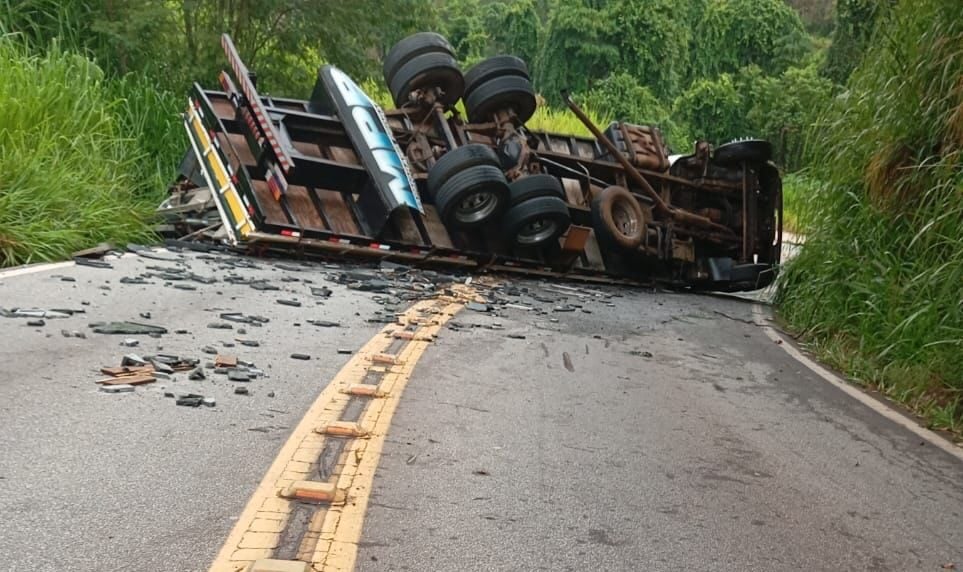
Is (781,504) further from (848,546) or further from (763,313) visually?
(763,313)

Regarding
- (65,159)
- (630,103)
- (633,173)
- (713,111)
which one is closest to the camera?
(65,159)

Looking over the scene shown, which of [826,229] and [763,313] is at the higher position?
[826,229]

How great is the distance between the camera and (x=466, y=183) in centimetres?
1206

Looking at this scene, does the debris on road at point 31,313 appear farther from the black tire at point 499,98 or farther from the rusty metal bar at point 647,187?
the rusty metal bar at point 647,187

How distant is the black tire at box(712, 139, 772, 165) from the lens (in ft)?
49.5

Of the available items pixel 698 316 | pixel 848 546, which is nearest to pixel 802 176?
pixel 698 316

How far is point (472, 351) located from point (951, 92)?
4.60 meters

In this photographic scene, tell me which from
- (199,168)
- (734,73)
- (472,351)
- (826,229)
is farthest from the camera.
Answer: (734,73)

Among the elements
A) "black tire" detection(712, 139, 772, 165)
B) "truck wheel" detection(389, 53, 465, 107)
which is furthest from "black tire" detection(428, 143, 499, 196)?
"black tire" detection(712, 139, 772, 165)

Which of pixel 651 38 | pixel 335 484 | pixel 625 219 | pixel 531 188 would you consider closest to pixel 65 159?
pixel 531 188

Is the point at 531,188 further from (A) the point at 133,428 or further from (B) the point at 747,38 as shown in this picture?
(B) the point at 747,38

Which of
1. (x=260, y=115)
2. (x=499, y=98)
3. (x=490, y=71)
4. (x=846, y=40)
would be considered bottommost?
(x=260, y=115)

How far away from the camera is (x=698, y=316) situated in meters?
11.9

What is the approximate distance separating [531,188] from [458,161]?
1.11m
